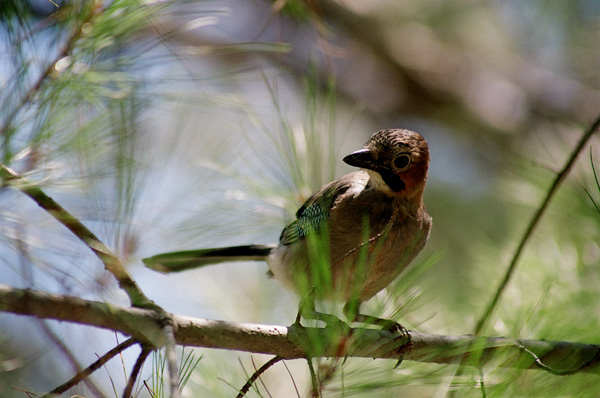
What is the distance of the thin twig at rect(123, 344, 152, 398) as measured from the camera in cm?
148

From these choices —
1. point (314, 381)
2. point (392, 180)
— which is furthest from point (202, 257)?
point (314, 381)

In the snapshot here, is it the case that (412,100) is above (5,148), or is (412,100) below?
above

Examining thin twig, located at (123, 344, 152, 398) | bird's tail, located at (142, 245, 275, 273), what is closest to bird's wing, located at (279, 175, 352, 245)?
bird's tail, located at (142, 245, 275, 273)

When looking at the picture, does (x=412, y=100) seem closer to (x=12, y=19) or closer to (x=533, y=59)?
(x=533, y=59)

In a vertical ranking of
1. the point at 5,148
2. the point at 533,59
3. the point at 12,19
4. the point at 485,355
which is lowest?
the point at 485,355

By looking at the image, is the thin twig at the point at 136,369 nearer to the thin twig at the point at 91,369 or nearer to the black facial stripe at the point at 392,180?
the thin twig at the point at 91,369

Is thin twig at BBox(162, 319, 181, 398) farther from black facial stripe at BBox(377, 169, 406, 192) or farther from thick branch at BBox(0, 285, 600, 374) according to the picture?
black facial stripe at BBox(377, 169, 406, 192)

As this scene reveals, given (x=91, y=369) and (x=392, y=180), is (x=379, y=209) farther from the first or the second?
(x=91, y=369)

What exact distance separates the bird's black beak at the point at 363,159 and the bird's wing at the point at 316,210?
7.1 inches

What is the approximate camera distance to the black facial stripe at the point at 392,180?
2.68m

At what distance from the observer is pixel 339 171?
475 centimetres

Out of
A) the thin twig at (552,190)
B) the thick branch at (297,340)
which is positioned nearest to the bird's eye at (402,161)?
the thin twig at (552,190)

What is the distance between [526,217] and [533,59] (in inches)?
73.8

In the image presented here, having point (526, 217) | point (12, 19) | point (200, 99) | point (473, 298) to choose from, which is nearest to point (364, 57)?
point (526, 217)
